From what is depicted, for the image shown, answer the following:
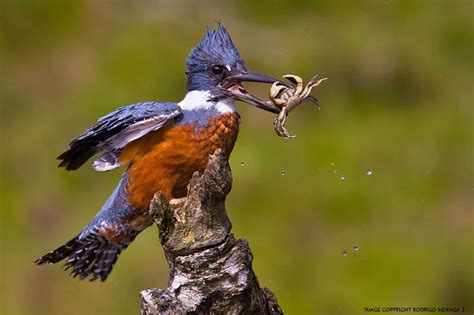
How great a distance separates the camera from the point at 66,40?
6.98 meters

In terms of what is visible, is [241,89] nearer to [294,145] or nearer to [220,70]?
[220,70]

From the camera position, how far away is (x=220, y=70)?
433cm

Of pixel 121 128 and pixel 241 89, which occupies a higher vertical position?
pixel 241 89

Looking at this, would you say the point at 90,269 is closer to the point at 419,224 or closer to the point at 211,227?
the point at 211,227

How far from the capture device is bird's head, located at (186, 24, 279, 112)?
14.2 feet

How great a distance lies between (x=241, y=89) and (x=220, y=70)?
113 millimetres

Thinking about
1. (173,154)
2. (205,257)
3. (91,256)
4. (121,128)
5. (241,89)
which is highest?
(241,89)

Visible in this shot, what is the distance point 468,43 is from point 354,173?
4.32 ft

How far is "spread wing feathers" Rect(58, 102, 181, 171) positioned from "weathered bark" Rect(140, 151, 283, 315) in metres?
0.42

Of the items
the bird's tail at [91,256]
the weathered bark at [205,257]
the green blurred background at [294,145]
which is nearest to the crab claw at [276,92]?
the weathered bark at [205,257]

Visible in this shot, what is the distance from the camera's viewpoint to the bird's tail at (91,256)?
15.1 feet

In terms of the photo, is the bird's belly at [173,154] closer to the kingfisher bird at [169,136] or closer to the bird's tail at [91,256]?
the kingfisher bird at [169,136]

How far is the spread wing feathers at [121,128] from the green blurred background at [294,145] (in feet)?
4.79

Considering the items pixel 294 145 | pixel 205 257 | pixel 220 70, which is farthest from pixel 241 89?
pixel 294 145
